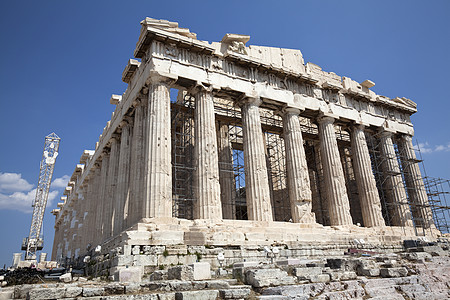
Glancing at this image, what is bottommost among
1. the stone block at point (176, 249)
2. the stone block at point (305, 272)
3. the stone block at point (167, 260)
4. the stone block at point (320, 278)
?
the stone block at point (320, 278)

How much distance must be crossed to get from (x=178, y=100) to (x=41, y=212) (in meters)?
56.6

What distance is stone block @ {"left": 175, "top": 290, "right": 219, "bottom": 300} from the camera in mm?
6506

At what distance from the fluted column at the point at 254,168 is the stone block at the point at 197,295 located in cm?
1082

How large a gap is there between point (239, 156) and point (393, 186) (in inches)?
445

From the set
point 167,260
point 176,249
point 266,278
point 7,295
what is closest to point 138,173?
point 176,249

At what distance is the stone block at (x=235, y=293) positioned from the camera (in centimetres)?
685

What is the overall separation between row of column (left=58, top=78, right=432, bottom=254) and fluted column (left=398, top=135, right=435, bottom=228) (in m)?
0.09

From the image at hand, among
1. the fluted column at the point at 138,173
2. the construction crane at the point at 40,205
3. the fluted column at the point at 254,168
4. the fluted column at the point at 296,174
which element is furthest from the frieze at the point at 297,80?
the construction crane at the point at 40,205

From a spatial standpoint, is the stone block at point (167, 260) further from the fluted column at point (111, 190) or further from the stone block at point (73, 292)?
the fluted column at point (111, 190)

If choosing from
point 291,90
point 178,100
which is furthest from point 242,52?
point 178,100

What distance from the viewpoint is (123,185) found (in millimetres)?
20359

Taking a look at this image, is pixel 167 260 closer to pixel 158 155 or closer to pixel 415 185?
pixel 158 155

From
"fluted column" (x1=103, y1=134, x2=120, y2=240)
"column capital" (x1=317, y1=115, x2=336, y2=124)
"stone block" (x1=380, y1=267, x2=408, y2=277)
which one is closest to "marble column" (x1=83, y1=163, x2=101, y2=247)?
"fluted column" (x1=103, y1=134, x2=120, y2=240)

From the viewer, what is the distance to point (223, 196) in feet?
69.8
